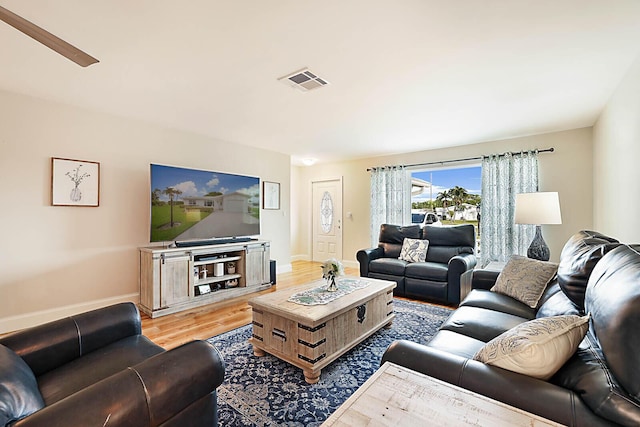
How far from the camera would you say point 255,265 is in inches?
175

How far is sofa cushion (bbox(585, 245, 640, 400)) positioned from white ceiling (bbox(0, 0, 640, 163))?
154cm

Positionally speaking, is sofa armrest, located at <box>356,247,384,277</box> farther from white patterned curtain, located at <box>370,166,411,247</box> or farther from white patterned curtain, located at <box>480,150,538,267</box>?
white patterned curtain, located at <box>480,150,538,267</box>

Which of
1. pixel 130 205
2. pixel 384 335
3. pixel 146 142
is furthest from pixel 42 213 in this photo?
pixel 384 335

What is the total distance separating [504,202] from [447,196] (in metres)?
0.98

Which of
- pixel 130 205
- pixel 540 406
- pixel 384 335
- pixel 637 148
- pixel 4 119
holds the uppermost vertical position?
pixel 4 119

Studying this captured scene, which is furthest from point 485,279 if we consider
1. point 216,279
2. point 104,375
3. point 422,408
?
point 216,279

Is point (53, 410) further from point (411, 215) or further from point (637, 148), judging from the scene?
point (411, 215)

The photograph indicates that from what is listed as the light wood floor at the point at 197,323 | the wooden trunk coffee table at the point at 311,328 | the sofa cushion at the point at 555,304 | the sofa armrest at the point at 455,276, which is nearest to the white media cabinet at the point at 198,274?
the light wood floor at the point at 197,323

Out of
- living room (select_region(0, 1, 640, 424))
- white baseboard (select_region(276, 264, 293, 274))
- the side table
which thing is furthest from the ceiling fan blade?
white baseboard (select_region(276, 264, 293, 274))

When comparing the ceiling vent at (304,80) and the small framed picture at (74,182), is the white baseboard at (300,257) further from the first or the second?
the ceiling vent at (304,80)

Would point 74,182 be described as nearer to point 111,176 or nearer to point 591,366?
point 111,176

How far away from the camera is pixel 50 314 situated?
3.14m

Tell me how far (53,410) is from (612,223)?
446 centimetres

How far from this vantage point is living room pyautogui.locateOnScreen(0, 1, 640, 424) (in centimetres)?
249
